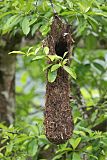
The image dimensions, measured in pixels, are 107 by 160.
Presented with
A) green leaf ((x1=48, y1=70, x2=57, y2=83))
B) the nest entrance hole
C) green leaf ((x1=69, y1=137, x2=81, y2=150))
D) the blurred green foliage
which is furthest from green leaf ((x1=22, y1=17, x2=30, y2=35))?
green leaf ((x1=69, y1=137, x2=81, y2=150))

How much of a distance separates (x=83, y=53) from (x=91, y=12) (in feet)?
4.60

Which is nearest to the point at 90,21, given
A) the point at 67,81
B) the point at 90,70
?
the point at 67,81

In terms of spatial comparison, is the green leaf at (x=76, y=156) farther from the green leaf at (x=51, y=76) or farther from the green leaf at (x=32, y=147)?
the green leaf at (x=51, y=76)

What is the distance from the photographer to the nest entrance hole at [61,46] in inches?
82.0

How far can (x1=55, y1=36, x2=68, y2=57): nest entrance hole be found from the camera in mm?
2082

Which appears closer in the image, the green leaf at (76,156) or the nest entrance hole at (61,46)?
the nest entrance hole at (61,46)

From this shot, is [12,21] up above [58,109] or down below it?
above

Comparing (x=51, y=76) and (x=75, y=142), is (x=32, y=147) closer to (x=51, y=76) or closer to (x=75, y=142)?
(x=75, y=142)

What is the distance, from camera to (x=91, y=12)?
224 centimetres

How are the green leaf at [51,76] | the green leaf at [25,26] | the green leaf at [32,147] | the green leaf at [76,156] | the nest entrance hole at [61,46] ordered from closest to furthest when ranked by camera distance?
the green leaf at [51,76] → the nest entrance hole at [61,46] → the green leaf at [25,26] → the green leaf at [76,156] → the green leaf at [32,147]

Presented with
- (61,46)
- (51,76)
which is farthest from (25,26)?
(51,76)

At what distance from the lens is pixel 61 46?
2096 mm

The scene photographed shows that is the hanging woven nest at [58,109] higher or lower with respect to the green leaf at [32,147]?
higher

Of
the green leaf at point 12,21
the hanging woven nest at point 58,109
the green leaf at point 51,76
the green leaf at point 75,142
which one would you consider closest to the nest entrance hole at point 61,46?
the hanging woven nest at point 58,109
